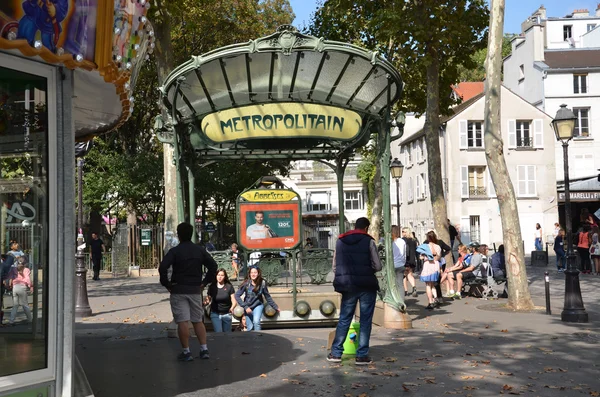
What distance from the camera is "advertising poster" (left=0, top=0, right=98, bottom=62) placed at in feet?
17.3

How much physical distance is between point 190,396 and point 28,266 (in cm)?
211

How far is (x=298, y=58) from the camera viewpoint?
457 inches

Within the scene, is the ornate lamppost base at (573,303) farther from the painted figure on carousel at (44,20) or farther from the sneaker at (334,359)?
the painted figure on carousel at (44,20)

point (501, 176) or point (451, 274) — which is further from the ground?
point (501, 176)

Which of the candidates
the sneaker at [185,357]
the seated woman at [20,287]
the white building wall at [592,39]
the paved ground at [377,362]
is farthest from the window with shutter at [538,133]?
the seated woman at [20,287]

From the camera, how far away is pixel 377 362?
30.2 feet

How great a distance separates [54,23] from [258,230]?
28.4 feet

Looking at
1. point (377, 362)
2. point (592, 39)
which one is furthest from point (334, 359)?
point (592, 39)

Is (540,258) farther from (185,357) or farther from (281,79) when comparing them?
(185,357)

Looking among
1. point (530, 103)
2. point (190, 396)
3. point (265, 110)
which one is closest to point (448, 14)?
point (265, 110)

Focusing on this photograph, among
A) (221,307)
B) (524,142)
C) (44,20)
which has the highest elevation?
(524,142)

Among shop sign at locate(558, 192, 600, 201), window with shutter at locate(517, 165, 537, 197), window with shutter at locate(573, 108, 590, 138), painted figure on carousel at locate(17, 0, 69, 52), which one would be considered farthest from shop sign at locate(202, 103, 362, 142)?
window with shutter at locate(573, 108, 590, 138)

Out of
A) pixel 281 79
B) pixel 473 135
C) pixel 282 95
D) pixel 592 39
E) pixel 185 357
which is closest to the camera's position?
pixel 185 357

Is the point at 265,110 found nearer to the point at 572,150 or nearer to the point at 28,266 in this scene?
the point at 28,266
